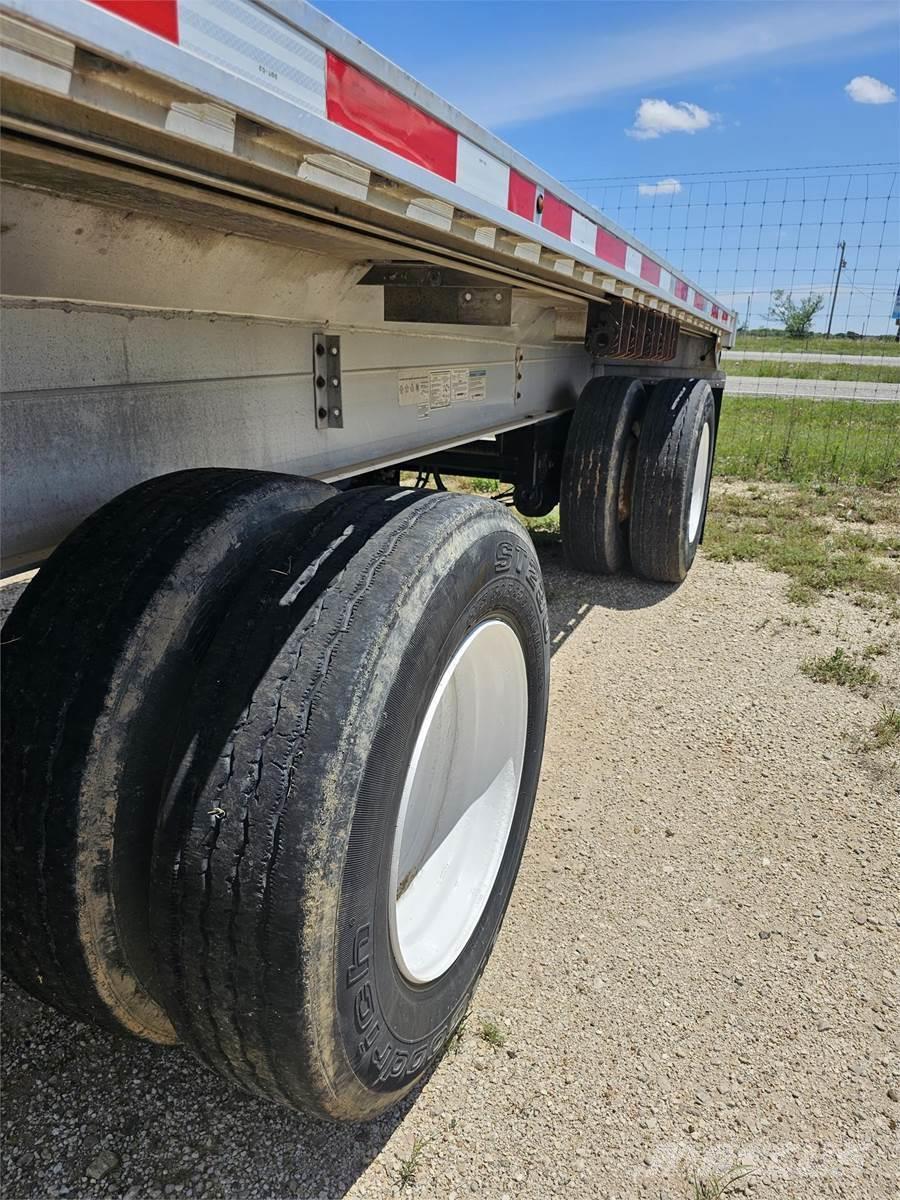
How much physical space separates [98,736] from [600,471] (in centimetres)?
362

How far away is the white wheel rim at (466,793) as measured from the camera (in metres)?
1.84

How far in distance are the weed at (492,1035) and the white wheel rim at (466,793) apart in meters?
0.29

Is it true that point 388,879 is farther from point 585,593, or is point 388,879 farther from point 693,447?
point 693,447

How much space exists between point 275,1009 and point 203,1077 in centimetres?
72

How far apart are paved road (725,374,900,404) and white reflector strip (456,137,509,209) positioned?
1859cm

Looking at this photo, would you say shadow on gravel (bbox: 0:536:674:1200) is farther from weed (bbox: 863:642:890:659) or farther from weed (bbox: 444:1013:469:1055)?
weed (bbox: 863:642:890:659)

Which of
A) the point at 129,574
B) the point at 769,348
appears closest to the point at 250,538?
the point at 129,574

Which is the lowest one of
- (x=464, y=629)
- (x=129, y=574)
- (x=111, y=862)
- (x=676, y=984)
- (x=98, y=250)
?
(x=676, y=984)

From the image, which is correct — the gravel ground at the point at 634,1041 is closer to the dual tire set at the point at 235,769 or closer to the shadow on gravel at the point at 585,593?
the dual tire set at the point at 235,769

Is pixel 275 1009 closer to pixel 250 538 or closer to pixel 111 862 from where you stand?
pixel 111 862

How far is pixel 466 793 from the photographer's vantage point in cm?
207

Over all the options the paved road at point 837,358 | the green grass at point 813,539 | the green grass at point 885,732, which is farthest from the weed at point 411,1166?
the paved road at point 837,358

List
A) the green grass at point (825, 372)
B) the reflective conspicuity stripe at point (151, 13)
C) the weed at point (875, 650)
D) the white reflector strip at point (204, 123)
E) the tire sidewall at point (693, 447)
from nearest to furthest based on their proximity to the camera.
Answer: the reflective conspicuity stripe at point (151, 13) < the white reflector strip at point (204, 123) < the weed at point (875, 650) < the tire sidewall at point (693, 447) < the green grass at point (825, 372)

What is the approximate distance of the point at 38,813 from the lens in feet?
4.06
